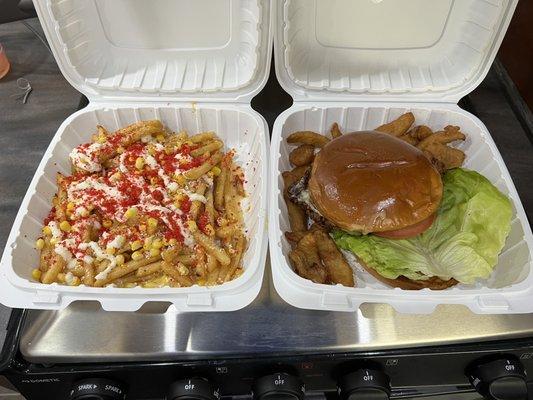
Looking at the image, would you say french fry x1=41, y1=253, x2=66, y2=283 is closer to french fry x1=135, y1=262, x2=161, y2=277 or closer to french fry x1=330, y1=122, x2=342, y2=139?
french fry x1=135, y1=262, x2=161, y2=277

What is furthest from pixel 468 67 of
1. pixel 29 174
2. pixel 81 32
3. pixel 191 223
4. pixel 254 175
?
pixel 29 174

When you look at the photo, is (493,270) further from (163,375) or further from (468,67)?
(163,375)

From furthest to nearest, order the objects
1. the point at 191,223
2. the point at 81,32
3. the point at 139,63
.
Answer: the point at 139,63 → the point at 81,32 → the point at 191,223

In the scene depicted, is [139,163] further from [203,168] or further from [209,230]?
[209,230]

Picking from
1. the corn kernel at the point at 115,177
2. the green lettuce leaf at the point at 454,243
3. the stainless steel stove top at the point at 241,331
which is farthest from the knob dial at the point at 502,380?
the corn kernel at the point at 115,177

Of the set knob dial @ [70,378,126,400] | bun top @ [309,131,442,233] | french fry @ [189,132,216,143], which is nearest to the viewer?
knob dial @ [70,378,126,400]

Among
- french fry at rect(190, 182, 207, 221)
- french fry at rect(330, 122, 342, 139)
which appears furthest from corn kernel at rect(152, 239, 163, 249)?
french fry at rect(330, 122, 342, 139)
